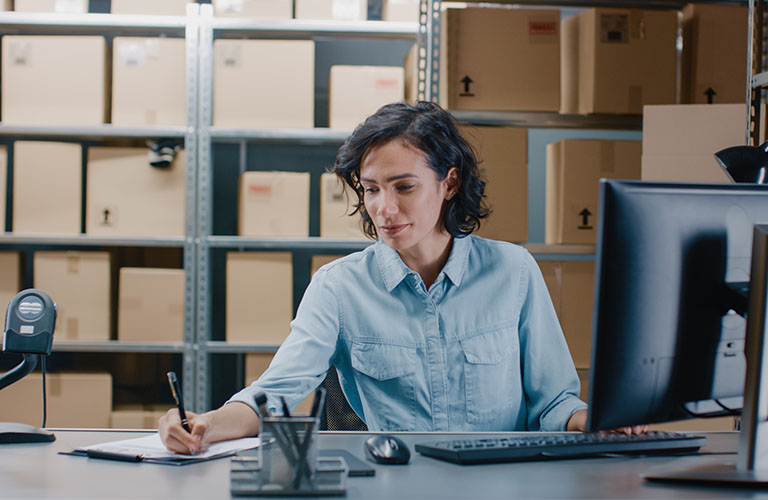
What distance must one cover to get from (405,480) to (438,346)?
48 centimetres

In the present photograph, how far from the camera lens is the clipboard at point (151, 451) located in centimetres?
87

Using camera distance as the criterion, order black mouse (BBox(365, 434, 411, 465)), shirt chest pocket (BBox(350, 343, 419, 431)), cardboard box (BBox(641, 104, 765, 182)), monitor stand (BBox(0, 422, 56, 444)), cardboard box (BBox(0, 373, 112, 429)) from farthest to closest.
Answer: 1. cardboard box (BBox(0, 373, 112, 429))
2. cardboard box (BBox(641, 104, 765, 182))
3. shirt chest pocket (BBox(350, 343, 419, 431))
4. monitor stand (BBox(0, 422, 56, 444))
5. black mouse (BBox(365, 434, 411, 465))

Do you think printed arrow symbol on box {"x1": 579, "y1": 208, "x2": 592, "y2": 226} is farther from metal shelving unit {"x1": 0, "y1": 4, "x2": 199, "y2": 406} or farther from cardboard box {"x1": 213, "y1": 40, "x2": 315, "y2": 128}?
metal shelving unit {"x1": 0, "y1": 4, "x2": 199, "y2": 406}

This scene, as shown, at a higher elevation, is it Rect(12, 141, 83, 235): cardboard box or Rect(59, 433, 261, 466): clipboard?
Rect(12, 141, 83, 235): cardboard box

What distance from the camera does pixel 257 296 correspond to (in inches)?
98.7

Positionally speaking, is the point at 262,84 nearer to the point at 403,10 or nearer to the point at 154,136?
the point at 154,136

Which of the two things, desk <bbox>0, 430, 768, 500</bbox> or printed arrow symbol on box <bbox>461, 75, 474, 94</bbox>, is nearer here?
desk <bbox>0, 430, 768, 500</bbox>

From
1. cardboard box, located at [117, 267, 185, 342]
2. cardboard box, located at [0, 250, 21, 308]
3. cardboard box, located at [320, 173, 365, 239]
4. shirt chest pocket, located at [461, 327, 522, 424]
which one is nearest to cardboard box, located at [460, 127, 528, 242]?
cardboard box, located at [320, 173, 365, 239]

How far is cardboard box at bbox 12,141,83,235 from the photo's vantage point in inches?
98.3

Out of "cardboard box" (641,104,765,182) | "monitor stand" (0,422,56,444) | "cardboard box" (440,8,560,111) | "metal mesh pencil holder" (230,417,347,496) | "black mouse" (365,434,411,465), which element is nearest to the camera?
"metal mesh pencil holder" (230,417,347,496)

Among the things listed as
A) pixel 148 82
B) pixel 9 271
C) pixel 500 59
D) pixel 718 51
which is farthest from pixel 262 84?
pixel 718 51

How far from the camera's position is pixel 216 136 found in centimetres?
254

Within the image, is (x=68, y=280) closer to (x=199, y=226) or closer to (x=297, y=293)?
(x=199, y=226)

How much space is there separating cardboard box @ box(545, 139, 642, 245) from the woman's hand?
1.58 metres
